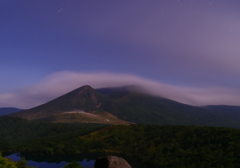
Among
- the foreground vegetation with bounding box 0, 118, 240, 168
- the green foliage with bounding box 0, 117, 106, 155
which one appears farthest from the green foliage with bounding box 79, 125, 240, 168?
the green foliage with bounding box 0, 117, 106, 155

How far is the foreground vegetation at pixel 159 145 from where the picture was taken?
52.6 meters

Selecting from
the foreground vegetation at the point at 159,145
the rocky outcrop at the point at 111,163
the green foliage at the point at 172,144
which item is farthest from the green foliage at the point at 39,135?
the rocky outcrop at the point at 111,163

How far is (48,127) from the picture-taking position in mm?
124000

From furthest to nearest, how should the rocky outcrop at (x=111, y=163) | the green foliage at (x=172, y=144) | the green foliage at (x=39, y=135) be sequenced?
the green foliage at (x=39, y=135)
the green foliage at (x=172, y=144)
the rocky outcrop at (x=111, y=163)

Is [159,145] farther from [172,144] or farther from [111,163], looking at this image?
[111,163]

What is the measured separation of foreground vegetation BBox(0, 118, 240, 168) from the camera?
173 feet

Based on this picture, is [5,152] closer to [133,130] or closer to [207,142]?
[133,130]

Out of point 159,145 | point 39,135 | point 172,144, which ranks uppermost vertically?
point 172,144

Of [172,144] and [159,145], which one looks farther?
[159,145]

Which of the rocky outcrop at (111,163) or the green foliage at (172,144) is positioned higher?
the rocky outcrop at (111,163)

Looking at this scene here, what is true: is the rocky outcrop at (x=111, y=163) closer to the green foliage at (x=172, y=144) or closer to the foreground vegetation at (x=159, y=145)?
the foreground vegetation at (x=159, y=145)

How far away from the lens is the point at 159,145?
232ft

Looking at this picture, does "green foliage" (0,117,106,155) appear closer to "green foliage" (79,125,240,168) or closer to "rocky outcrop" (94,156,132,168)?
"green foliage" (79,125,240,168)

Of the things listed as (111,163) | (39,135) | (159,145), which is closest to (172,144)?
(159,145)
